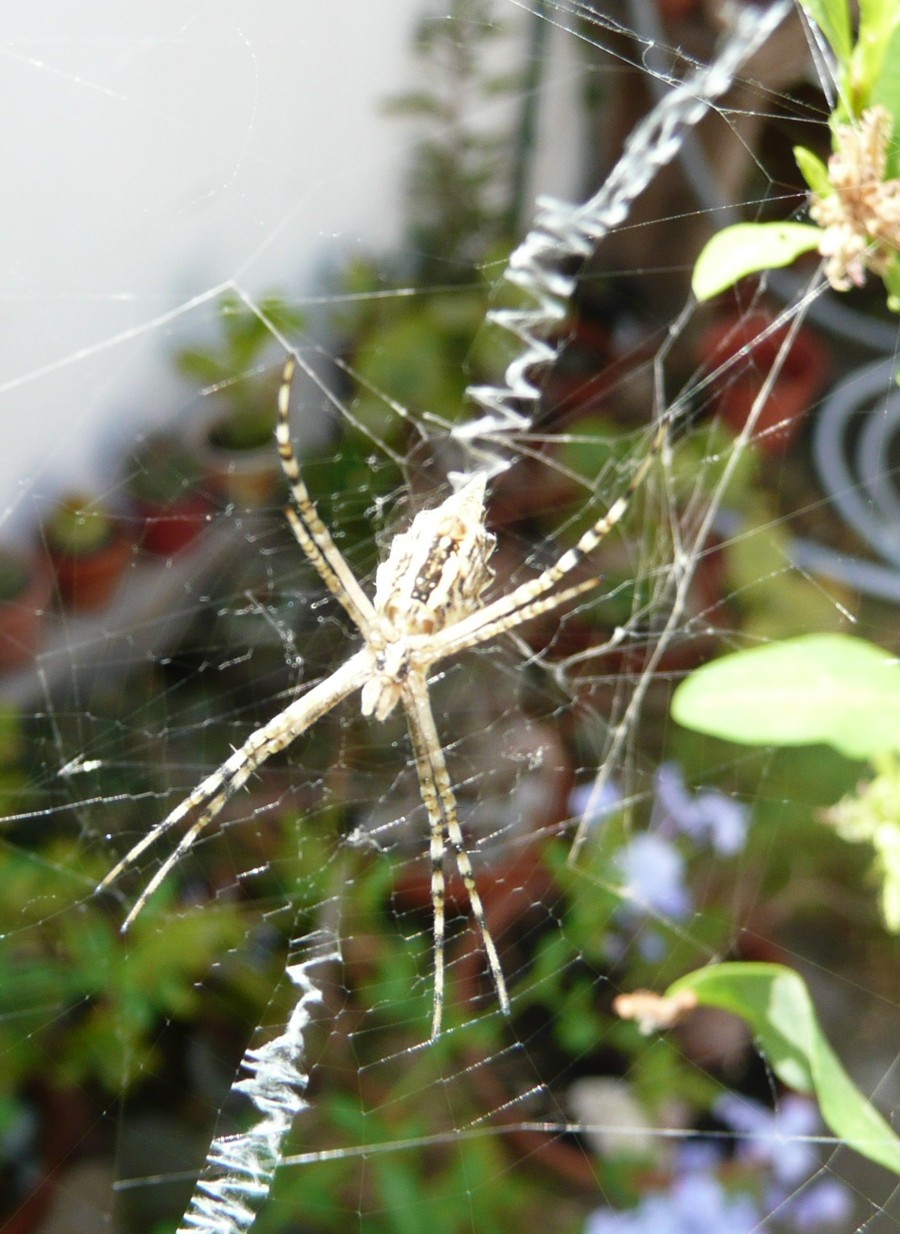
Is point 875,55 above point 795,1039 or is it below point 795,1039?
above

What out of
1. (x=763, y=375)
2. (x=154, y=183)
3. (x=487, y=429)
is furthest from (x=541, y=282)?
(x=154, y=183)

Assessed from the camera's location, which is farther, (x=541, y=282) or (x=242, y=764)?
(x=541, y=282)

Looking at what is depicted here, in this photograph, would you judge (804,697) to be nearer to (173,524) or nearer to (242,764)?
(242,764)

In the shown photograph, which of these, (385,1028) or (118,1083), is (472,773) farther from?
(118,1083)

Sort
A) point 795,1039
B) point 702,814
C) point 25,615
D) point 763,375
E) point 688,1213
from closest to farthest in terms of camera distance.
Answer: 1. point 795,1039
2. point 688,1213
3. point 702,814
4. point 25,615
5. point 763,375

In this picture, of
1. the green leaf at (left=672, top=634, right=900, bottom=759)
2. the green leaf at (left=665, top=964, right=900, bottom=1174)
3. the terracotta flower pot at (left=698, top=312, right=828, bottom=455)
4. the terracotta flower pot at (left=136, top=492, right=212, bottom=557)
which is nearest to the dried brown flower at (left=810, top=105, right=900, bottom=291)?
the green leaf at (left=672, top=634, right=900, bottom=759)
